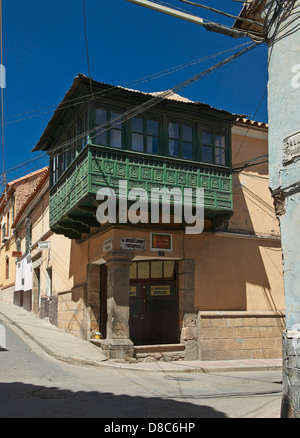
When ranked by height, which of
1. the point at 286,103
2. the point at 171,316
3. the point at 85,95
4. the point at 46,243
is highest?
the point at 85,95

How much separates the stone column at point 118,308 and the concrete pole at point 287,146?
21.4ft

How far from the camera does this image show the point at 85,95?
12.7m

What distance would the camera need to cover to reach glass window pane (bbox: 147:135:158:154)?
13023 mm

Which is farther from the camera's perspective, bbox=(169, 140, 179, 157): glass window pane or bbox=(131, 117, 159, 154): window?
bbox=(169, 140, 179, 157): glass window pane

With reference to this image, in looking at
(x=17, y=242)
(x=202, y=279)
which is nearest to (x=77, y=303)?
(x=202, y=279)

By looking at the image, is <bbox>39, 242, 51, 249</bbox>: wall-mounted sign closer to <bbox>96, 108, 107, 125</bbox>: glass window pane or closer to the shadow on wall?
the shadow on wall

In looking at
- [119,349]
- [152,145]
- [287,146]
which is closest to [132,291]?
[119,349]

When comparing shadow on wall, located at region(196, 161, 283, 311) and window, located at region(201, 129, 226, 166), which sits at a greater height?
window, located at region(201, 129, 226, 166)

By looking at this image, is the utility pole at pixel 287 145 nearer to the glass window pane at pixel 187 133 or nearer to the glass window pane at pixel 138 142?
the glass window pane at pixel 138 142

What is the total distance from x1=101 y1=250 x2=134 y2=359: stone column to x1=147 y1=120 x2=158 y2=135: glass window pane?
11.4 ft

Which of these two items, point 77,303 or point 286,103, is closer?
point 286,103

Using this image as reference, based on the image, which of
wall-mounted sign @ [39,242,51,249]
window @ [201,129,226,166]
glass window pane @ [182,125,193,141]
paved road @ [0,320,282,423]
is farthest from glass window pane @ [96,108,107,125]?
wall-mounted sign @ [39,242,51,249]
